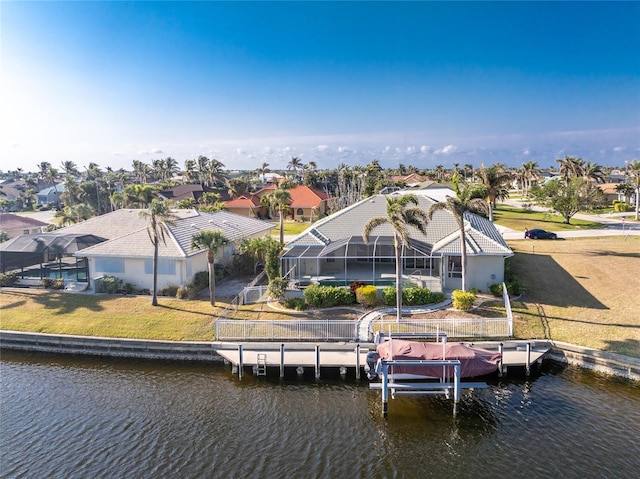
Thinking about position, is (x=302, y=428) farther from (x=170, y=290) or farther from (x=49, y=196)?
(x=49, y=196)

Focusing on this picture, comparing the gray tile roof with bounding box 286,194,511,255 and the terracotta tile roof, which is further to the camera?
the terracotta tile roof

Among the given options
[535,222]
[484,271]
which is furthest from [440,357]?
[535,222]

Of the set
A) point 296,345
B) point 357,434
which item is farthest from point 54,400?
point 357,434

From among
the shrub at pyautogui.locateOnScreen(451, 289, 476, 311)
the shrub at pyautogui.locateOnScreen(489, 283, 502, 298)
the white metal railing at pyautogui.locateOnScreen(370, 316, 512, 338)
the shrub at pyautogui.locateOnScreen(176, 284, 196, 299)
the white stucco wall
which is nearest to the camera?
the white metal railing at pyautogui.locateOnScreen(370, 316, 512, 338)

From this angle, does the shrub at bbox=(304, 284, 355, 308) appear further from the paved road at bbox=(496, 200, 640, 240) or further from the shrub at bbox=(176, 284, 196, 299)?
the paved road at bbox=(496, 200, 640, 240)

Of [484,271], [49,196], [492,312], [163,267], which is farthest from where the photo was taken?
[49,196]

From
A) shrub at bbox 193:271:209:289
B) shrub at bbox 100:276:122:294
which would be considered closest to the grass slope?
shrub at bbox 193:271:209:289

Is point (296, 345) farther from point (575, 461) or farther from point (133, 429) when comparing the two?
point (575, 461)
